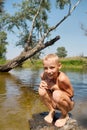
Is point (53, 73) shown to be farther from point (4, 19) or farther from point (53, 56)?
point (4, 19)

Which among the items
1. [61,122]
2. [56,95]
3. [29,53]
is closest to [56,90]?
[56,95]

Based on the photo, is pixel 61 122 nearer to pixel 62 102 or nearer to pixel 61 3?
pixel 62 102

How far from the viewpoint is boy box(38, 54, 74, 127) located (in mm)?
4763

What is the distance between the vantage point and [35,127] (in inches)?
191

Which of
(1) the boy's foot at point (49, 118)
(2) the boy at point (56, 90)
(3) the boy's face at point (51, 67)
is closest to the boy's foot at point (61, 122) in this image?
(2) the boy at point (56, 90)

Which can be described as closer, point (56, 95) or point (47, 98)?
point (56, 95)

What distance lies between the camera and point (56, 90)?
4.81 meters

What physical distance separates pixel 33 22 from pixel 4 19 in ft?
10.9

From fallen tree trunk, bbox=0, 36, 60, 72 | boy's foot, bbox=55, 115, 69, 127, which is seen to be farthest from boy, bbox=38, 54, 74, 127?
fallen tree trunk, bbox=0, 36, 60, 72

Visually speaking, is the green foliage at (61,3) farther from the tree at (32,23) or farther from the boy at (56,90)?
the boy at (56,90)

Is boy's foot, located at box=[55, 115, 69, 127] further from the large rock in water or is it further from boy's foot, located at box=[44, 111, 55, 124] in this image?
boy's foot, located at box=[44, 111, 55, 124]

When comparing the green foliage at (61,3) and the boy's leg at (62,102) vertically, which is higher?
the green foliage at (61,3)

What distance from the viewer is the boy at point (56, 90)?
188 inches

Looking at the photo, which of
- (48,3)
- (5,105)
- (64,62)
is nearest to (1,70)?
(48,3)
